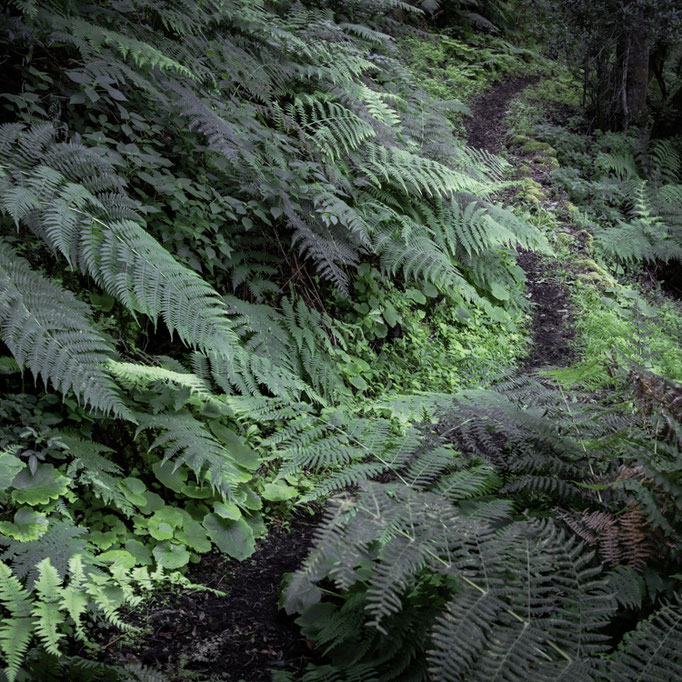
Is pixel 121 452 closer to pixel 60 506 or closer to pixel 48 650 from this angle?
pixel 60 506

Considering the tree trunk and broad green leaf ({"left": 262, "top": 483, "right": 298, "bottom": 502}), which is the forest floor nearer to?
broad green leaf ({"left": 262, "top": 483, "right": 298, "bottom": 502})

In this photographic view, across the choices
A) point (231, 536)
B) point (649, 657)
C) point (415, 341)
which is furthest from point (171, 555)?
point (415, 341)

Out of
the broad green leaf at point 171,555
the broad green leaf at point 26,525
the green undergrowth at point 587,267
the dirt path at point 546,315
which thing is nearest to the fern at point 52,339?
the broad green leaf at point 26,525

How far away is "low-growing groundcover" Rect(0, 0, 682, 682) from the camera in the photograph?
1612 mm

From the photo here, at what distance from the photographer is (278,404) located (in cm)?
253

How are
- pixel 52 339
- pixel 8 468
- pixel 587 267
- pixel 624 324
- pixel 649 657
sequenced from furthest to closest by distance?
1. pixel 587 267
2. pixel 624 324
3. pixel 52 339
4. pixel 8 468
5. pixel 649 657

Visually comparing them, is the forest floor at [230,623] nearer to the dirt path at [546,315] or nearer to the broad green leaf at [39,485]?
the broad green leaf at [39,485]

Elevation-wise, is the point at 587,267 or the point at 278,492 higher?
the point at 587,267

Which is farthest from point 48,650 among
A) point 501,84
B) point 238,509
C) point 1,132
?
point 501,84

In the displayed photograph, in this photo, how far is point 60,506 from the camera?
A: 2.24 metres

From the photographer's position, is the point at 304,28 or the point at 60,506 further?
the point at 304,28

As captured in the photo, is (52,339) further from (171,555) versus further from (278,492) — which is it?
(278,492)

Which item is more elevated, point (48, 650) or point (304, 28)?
point (304, 28)

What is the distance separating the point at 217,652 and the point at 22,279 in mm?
1712
